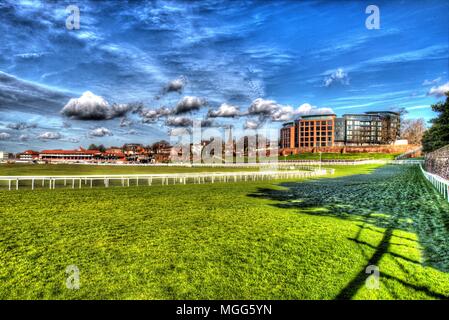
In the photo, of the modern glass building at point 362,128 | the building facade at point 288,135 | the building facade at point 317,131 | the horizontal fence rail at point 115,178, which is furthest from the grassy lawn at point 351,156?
the horizontal fence rail at point 115,178

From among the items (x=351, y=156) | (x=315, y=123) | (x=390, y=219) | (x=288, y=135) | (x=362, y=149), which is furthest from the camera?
(x=288, y=135)

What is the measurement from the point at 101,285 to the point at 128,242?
9.11 ft

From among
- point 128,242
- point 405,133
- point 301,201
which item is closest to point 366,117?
point 405,133

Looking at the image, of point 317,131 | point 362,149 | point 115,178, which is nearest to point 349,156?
point 362,149

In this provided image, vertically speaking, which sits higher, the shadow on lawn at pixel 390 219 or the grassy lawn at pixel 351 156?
the grassy lawn at pixel 351 156

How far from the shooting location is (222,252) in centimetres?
747

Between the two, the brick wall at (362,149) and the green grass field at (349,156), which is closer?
the green grass field at (349,156)

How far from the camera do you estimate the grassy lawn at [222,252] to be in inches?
216

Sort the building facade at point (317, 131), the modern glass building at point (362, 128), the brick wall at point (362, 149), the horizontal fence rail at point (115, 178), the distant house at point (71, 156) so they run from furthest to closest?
the distant house at point (71, 156) < the modern glass building at point (362, 128) < the building facade at point (317, 131) < the brick wall at point (362, 149) < the horizontal fence rail at point (115, 178)

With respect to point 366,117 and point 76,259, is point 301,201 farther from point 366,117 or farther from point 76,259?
point 366,117

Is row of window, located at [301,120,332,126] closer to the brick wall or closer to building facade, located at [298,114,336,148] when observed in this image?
building facade, located at [298,114,336,148]

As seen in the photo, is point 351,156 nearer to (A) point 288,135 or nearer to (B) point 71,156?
(A) point 288,135

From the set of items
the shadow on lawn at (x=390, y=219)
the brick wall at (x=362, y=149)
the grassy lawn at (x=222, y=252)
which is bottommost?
the shadow on lawn at (x=390, y=219)

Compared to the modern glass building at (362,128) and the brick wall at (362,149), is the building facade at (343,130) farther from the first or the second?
the brick wall at (362,149)
